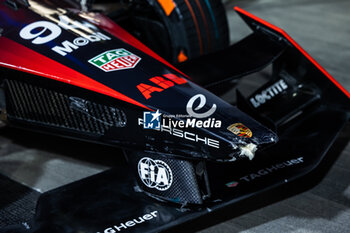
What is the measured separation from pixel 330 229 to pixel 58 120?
3.31 ft

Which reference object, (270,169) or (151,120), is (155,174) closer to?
(151,120)

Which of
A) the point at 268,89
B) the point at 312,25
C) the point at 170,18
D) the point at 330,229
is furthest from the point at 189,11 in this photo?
the point at 312,25

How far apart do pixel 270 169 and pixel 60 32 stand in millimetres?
915

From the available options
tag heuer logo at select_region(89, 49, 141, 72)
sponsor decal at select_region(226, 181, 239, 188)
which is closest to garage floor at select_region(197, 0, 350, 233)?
sponsor decal at select_region(226, 181, 239, 188)

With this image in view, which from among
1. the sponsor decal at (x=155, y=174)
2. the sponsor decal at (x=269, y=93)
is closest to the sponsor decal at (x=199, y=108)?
the sponsor decal at (x=155, y=174)

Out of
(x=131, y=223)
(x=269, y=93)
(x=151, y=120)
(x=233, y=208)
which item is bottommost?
(x=233, y=208)

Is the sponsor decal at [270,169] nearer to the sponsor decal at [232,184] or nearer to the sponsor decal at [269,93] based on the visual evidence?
the sponsor decal at [232,184]

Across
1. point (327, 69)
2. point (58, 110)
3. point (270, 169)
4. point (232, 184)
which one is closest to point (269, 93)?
point (270, 169)

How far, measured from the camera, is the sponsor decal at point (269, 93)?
82.2 inches

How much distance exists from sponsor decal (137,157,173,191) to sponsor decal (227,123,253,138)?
0.23m

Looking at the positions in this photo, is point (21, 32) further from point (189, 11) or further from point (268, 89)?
point (268, 89)

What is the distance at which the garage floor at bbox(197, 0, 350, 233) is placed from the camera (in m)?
1.74

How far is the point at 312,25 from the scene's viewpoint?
373 cm

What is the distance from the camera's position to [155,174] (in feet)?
5.36
